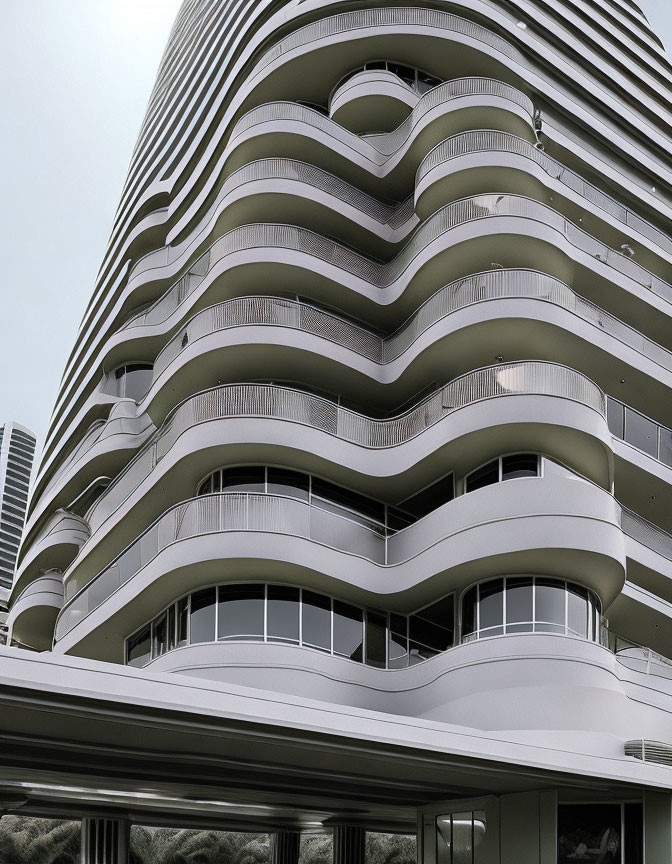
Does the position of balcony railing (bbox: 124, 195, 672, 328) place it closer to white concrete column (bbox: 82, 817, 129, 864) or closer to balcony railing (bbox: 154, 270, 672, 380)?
balcony railing (bbox: 154, 270, 672, 380)

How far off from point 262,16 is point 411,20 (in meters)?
8.60

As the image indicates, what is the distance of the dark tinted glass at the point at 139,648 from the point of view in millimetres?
31753

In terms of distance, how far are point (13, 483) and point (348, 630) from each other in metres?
154

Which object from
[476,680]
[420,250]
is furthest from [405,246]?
[476,680]

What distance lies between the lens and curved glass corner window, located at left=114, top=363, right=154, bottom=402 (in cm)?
4362

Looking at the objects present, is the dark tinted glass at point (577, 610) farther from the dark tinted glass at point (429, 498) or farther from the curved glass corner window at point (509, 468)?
the dark tinted glass at point (429, 498)

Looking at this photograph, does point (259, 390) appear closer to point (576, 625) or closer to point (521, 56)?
point (576, 625)

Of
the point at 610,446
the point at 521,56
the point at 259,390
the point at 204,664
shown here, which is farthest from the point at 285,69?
the point at 204,664

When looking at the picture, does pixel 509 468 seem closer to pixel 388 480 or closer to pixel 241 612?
pixel 388 480

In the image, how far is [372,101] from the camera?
37.5 meters

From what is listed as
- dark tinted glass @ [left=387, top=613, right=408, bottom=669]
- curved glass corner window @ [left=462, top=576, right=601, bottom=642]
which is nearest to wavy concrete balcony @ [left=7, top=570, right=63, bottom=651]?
dark tinted glass @ [left=387, top=613, right=408, bottom=669]

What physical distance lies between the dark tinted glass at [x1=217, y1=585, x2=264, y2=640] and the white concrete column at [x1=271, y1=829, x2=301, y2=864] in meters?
14.2

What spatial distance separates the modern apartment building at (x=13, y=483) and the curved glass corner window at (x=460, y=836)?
129461mm

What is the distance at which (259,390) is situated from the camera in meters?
30.3
